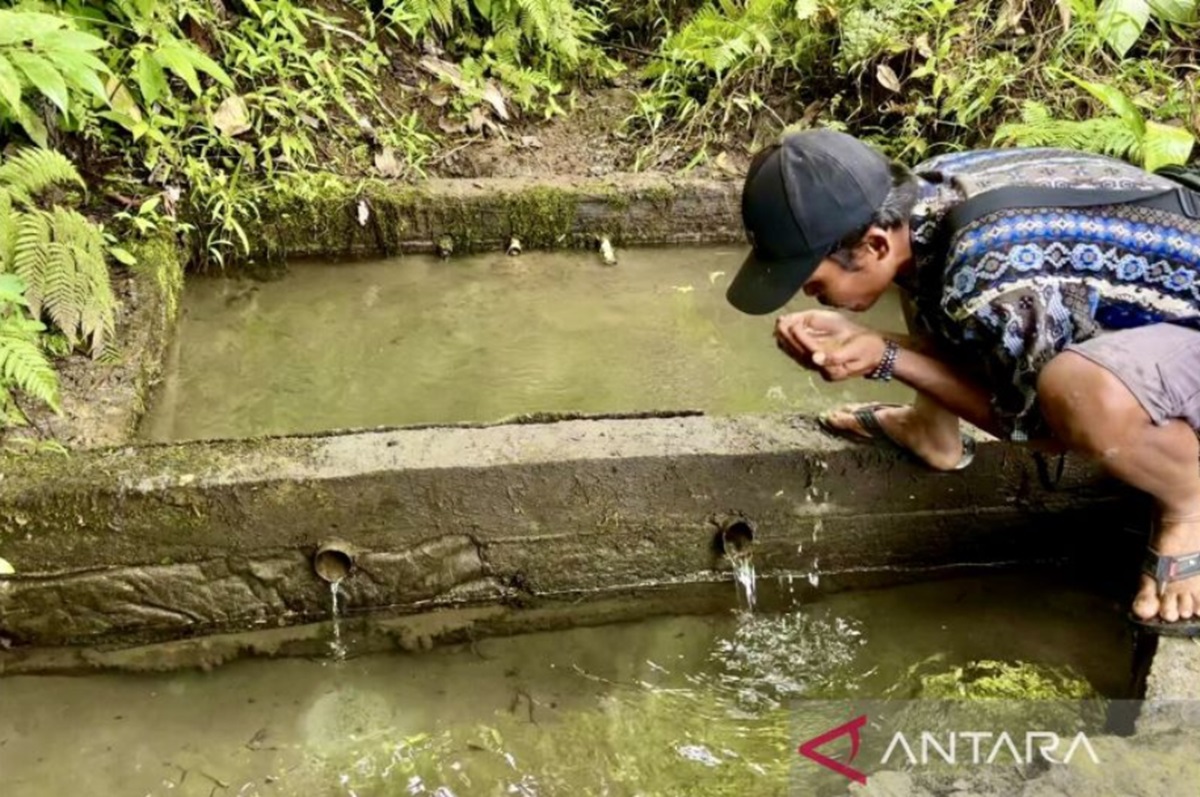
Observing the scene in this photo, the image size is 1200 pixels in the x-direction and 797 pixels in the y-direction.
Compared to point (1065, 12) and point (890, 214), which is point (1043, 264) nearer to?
point (890, 214)

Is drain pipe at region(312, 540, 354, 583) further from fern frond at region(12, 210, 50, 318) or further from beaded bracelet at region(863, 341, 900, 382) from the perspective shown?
beaded bracelet at region(863, 341, 900, 382)

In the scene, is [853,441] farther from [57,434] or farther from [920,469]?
[57,434]

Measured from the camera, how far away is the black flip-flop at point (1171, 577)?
242 cm

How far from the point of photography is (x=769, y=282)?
2.26 meters

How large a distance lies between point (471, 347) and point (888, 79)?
2488 mm

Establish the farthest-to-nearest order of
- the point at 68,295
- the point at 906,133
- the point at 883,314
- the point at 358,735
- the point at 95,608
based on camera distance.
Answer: the point at 906,133
the point at 883,314
the point at 68,295
the point at 95,608
the point at 358,735

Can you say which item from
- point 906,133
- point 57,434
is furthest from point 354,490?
point 906,133

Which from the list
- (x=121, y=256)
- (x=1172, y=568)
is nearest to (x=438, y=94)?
(x=121, y=256)

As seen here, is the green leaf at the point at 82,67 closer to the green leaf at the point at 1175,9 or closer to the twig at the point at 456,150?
the twig at the point at 456,150

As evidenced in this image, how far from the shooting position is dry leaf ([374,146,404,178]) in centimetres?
454

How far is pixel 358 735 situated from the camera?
99.6 inches

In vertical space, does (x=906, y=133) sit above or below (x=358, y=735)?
above

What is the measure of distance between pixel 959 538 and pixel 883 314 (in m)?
1.45

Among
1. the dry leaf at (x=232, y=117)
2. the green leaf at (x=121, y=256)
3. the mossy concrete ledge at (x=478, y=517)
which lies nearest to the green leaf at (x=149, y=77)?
the dry leaf at (x=232, y=117)
